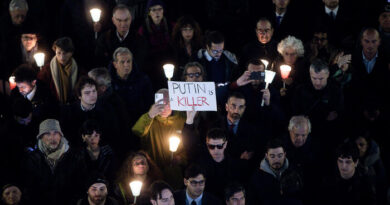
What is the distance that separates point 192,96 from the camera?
456 inches

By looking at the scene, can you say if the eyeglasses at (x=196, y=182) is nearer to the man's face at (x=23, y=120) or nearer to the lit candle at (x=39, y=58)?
the man's face at (x=23, y=120)

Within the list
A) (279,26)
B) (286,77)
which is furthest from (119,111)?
(279,26)

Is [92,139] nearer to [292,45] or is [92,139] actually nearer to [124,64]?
[124,64]

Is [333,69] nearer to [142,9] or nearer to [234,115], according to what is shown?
[234,115]

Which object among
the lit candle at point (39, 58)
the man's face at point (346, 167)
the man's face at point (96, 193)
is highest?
the lit candle at point (39, 58)

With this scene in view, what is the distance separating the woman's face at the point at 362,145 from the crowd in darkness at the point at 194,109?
1cm

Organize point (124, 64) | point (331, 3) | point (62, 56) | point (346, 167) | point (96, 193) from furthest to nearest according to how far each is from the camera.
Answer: point (331, 3) < point (62, 56) < point (124, 64) < point (346, 167) < point (96, 193)

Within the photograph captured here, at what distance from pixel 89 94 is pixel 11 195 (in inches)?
68.1

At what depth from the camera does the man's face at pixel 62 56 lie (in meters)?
12.6

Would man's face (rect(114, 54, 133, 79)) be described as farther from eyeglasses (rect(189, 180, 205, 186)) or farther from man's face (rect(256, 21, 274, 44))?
eyeglasses (rect(189, 180, 205, 186))

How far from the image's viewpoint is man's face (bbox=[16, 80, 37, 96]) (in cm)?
1198

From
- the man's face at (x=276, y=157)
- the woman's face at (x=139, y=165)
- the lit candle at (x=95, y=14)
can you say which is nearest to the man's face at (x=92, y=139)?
the woman's face at (x=139, y=165)

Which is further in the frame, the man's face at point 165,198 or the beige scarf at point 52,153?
the beige scarf at point 52,153

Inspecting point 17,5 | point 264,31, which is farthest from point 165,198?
point 17,5
